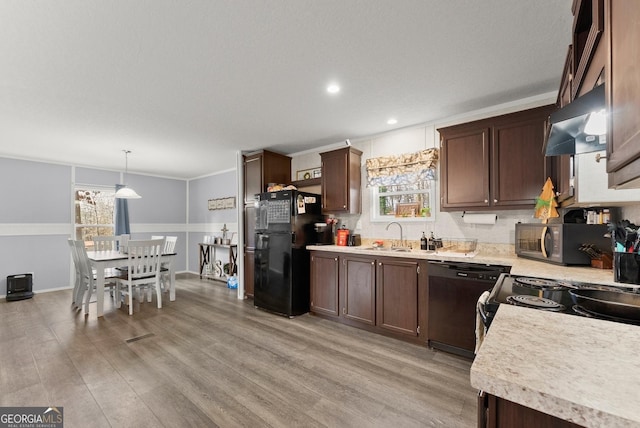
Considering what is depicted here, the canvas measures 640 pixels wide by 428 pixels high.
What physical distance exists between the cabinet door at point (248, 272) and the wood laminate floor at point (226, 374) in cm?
96

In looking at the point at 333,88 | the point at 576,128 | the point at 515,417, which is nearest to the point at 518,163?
the point at 576,128

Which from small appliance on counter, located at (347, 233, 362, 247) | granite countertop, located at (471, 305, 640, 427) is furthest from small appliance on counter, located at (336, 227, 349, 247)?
granite countertop, located at (471, 305, 640, 427)

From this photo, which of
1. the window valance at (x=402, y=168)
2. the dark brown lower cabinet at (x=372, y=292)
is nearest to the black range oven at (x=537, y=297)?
the dark brown lower cabinet at (x=372, y=292)

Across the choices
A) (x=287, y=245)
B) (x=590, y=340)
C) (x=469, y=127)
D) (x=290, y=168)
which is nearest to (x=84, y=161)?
(x=290, y=168)

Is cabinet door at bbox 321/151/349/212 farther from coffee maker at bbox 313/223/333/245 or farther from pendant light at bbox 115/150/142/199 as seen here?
pendant light at bbox 115/150/142/199

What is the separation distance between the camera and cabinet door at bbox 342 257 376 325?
3.08 m

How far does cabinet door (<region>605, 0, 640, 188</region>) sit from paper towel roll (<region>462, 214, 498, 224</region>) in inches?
78.2

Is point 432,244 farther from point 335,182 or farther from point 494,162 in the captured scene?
point 335,182

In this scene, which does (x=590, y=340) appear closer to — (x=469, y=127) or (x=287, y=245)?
(x=469, y=127)

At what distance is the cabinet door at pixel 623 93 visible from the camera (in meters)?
0.72

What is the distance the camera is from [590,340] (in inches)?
29.6

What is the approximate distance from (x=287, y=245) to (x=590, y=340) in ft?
10.2

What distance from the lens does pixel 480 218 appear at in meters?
2.88

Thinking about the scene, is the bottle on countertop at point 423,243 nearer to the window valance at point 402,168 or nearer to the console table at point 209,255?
the window valance at point 402,168
